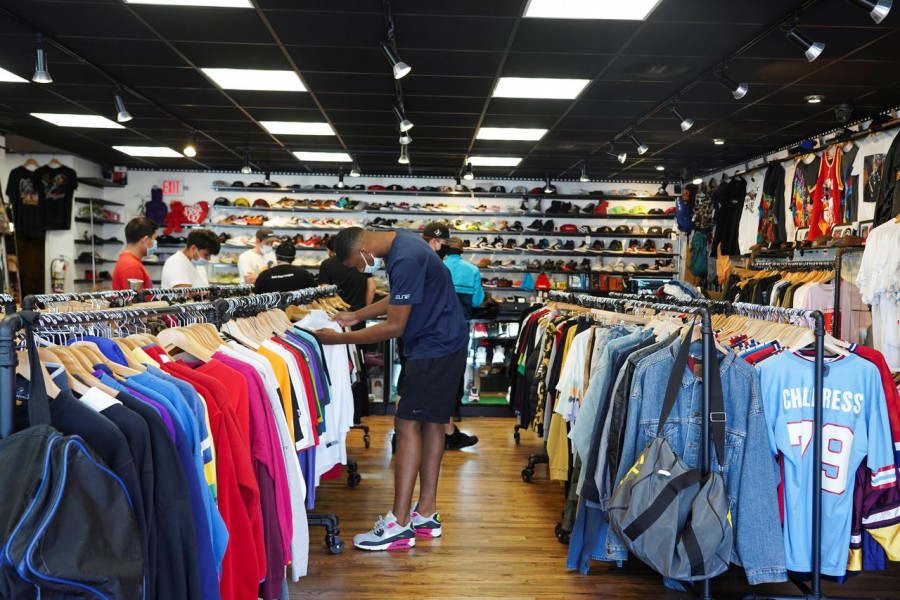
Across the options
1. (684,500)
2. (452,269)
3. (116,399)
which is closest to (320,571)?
(684,500)

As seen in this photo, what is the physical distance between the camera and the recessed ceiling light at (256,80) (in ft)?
20.3

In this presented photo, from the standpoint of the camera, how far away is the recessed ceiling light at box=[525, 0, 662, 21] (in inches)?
179

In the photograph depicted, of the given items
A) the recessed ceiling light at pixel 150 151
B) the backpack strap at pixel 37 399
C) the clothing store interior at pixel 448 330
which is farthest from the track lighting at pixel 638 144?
the backpack strap at pixel 37 399

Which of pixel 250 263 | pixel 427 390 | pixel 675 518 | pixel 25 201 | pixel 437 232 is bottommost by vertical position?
pixel 675 518

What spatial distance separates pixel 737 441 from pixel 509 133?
20.7 feet

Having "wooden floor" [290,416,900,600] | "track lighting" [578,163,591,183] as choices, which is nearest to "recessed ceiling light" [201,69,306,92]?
"wooden floor" [290,416,900,600]

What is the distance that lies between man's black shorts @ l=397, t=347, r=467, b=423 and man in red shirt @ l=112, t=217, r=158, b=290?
8.83 ft

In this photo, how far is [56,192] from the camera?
10.3 m

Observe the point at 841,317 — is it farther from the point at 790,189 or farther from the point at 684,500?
the point at 684,500

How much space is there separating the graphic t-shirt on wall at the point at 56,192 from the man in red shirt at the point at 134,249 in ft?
17.7

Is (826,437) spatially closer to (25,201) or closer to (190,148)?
(190,148)

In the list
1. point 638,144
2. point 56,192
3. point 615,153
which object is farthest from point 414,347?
point 56,192

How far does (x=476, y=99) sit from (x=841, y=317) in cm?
377

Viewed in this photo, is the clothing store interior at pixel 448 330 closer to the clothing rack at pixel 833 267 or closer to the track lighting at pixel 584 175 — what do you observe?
the clothing rack at pixel 833 267
